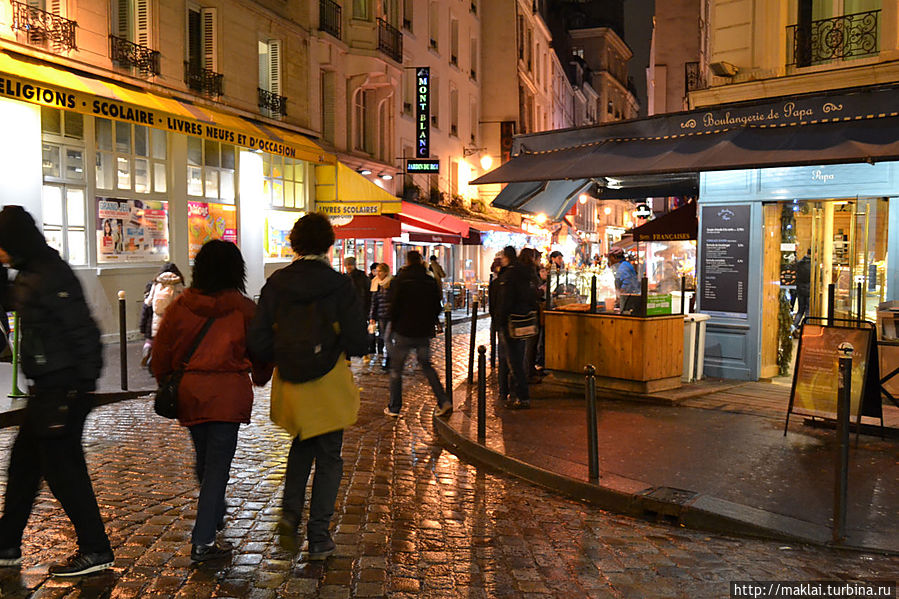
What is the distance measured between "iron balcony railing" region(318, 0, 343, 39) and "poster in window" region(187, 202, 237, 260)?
677 cm

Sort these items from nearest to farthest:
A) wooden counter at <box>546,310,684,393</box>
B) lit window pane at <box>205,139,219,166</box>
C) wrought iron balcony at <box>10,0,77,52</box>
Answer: wooden counter at <box>546,310,684,393</box>
wrought iron balcony at <box>10,0,77,52</box>
lit window pane at <box>205,139,219,166</box>

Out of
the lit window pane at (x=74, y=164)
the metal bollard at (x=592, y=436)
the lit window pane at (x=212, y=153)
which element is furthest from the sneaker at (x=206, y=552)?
the lit window pane at (x=212, y=153)

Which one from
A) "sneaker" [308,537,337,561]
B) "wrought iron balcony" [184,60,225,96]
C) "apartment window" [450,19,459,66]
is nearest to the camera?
"sneaker" [308,537,337,561]

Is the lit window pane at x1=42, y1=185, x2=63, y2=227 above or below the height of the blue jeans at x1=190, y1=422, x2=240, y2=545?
above

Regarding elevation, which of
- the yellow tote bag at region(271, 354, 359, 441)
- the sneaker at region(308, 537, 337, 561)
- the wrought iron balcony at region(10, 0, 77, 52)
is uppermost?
the wrought iron balcony at region(10, 0, 77, 52)

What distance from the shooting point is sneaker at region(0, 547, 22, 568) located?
4375mm

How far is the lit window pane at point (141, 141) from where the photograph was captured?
15.9 metres

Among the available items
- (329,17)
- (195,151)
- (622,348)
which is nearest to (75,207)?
(195,151)

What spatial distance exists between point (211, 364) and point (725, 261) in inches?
348

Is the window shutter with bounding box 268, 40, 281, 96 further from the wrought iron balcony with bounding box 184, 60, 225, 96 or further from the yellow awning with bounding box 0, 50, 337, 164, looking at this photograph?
the wrought iron balcony with bounding box 184, 60, 225, 96

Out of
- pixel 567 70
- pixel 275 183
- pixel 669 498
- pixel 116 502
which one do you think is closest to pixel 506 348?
pixel 669 498

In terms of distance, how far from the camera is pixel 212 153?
60.6ft

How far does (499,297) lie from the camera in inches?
387

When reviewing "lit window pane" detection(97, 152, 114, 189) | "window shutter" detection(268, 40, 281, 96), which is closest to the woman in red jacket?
"lit window pane" detection(97, 152, 114, 189)
